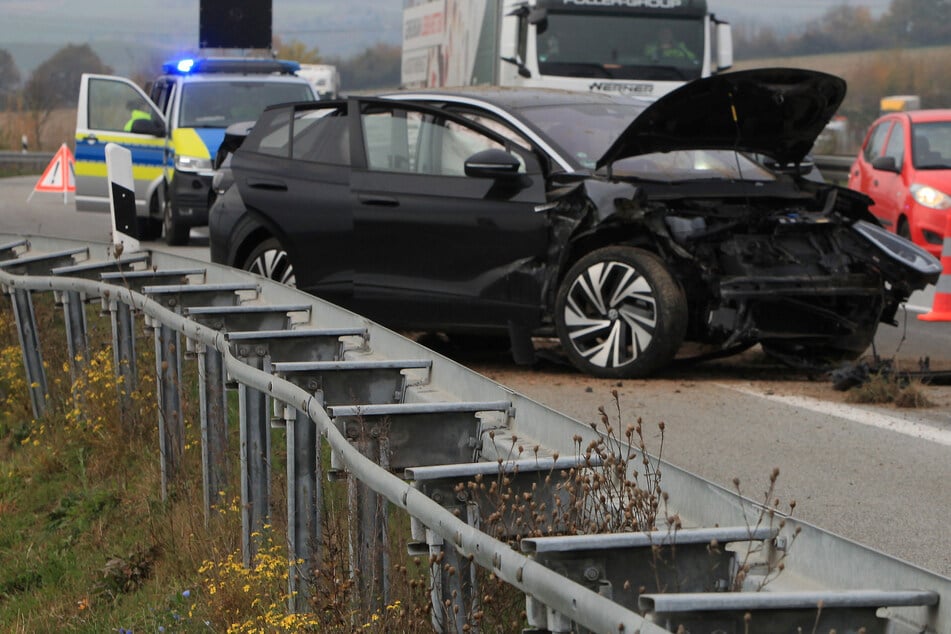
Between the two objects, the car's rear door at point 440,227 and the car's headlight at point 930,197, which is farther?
the car's headlight at point 930,197

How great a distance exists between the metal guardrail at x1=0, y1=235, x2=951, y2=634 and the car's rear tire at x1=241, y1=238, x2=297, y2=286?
10.1 ft

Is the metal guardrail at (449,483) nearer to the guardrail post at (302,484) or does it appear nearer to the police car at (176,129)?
the guardrail post at (302,484)

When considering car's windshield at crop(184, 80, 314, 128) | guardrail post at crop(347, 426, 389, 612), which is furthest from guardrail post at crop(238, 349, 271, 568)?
car's windshield at crop(184, 80, 314, 128)

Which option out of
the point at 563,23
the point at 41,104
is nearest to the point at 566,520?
the point at 563,23

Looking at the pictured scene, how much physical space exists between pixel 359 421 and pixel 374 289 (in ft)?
18.8

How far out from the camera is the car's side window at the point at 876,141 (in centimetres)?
1723

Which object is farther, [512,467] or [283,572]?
[283,572]

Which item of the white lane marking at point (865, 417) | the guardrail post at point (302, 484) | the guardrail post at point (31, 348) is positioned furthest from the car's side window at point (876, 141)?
the guardrail post at point (302, 484)

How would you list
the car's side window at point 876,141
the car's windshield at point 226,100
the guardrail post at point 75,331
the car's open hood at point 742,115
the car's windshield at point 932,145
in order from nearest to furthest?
the guardrail post at point 75,331 < the car's open hood at point 742,115 < the car's windshield at point 932,145 < the car's side window at point 876,141 < the car's windshield at point 226,100

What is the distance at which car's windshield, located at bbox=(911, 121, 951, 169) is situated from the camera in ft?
52.0

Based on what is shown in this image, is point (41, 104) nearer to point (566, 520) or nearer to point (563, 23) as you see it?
point (563, 23)

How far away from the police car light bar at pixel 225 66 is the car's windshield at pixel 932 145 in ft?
26.5

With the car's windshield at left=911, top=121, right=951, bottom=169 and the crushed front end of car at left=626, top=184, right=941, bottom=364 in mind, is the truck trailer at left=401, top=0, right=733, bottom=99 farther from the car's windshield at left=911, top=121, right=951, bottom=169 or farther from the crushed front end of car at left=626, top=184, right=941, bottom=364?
the crushed front end of car at left=626, top=184, right=941, bottom=364

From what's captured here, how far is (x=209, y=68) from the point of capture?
1991 centimetres
